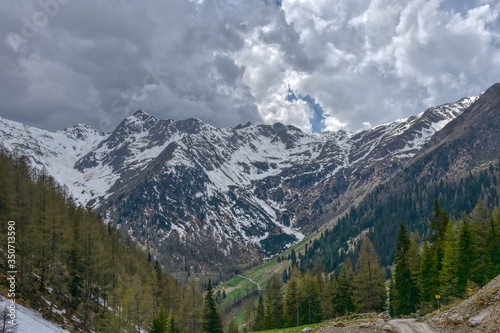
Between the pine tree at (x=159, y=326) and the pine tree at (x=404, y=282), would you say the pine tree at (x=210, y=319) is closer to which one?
the pine tree at (x=159, y=326)

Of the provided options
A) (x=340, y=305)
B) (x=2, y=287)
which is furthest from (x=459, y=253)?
(x=2, y=287)

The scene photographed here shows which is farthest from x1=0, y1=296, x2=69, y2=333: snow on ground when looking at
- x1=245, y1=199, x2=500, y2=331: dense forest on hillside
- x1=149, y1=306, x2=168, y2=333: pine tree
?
x1=245, y1=199, x2=500, y2=331: dense forest on hillside

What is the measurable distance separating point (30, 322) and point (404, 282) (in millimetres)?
53770

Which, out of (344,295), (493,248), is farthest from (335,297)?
(493,248)

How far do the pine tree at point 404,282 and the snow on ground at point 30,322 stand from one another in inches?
1993

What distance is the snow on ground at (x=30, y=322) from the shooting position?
34750 mm

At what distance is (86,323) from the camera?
52219 mm

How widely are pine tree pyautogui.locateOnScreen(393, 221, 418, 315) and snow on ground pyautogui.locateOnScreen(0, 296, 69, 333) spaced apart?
5063 centimetres

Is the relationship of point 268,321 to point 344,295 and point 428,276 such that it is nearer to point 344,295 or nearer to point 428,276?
point 344,295

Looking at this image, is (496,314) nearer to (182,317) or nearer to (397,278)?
(397,278)

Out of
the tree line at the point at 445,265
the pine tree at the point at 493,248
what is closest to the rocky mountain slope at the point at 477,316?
the tree line at the point at 445,265

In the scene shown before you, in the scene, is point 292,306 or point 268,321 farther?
point 268,321

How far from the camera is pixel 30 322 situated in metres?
36.6

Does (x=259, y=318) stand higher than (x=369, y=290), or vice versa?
(x=369, y=290)
